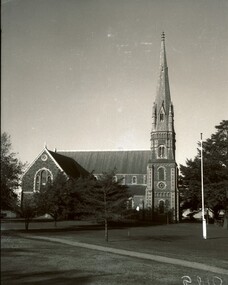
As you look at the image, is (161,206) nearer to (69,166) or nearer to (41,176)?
(69,166)

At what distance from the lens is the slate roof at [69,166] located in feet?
188

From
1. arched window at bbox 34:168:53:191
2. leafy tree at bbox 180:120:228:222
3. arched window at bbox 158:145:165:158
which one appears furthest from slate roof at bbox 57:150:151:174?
leafy tree at bbox 180:120:228:222

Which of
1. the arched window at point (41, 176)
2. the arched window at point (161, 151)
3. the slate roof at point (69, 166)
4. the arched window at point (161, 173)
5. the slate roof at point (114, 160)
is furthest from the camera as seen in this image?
the slate roof at point (114, 160)

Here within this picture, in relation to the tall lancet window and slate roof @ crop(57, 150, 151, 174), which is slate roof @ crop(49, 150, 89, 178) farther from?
the tall lancet window

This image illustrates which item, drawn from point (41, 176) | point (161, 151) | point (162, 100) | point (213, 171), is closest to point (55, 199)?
point (213, 171)

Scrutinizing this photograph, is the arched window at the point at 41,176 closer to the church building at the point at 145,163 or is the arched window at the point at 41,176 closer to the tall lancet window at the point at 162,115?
the church building at the point at 145,163

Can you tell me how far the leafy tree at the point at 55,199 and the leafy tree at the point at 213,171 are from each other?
1994 cm

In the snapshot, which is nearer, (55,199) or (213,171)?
(55,199)

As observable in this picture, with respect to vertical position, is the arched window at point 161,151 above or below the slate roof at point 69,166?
above

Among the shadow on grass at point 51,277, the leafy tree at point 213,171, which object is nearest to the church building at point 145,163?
the leafy tree at point 213,171

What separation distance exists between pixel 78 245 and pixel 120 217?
21.4ft

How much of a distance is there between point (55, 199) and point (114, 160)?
1558 inches

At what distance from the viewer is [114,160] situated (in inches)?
2793

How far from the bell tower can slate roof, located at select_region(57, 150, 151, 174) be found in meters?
7.37
